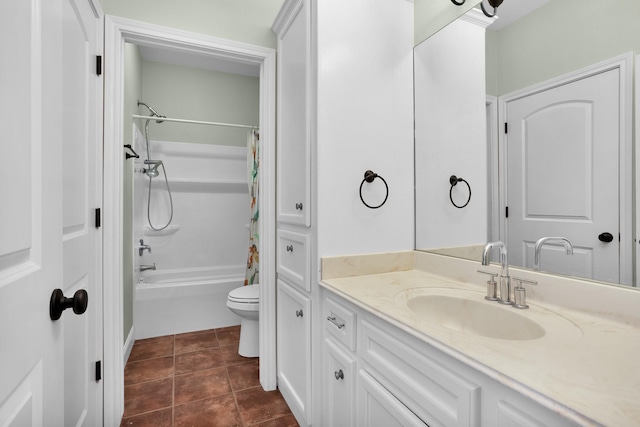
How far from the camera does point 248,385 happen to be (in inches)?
79.7

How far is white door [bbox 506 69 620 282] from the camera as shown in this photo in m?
0.98

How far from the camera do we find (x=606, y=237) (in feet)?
3.25

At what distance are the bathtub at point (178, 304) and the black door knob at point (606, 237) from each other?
2636 millimetres

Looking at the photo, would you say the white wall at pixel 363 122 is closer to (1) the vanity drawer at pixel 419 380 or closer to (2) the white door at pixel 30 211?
(1) the vanity drawer at pixel 419 380

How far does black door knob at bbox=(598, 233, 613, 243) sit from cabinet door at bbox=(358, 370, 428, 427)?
0.79m

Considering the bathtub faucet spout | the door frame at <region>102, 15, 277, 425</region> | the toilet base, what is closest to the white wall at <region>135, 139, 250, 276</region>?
the bathtub faucet spout

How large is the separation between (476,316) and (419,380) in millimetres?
414

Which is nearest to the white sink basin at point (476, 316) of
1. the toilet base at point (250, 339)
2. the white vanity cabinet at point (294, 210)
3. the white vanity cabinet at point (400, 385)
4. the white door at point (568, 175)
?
the white vanity cabinet at point (400, 385)

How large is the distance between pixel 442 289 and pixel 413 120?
0.89 metres

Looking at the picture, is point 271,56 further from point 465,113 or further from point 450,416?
point 450,416

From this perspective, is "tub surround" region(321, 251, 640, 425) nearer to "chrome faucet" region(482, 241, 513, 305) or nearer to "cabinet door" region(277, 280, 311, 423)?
"chrome faucet" region(482, 241, 513, 305)

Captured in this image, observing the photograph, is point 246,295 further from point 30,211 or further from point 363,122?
point 30,211

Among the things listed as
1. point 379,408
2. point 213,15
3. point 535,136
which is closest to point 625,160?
point 535,136

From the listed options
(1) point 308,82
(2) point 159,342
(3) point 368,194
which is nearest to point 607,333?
(3) point 368,194
